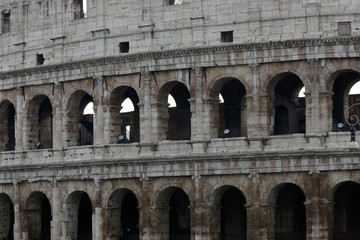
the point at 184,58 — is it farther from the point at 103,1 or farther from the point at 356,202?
the point at 356,202

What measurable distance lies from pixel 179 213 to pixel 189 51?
920 centimetres

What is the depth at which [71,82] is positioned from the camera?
2510 inches

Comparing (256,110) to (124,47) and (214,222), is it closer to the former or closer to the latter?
(214,222)

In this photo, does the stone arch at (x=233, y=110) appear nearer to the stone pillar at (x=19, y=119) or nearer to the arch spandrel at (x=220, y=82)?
the arch spandrel at (x=220, y=82)

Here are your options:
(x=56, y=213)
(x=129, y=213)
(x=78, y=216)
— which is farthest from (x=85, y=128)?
(x=56, y=213)

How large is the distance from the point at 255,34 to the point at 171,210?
36.3 ft

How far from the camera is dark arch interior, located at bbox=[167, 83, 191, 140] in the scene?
210ft

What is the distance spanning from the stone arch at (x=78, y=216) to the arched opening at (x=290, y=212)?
10.3 m

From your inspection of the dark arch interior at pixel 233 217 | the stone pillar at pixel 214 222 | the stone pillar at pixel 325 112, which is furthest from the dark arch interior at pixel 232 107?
the stone pillar at pixel 325 112

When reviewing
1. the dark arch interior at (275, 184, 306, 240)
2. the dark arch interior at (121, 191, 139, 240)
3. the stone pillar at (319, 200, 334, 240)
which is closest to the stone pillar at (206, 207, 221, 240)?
the dark arch interior at (275, 184, 306, 240)

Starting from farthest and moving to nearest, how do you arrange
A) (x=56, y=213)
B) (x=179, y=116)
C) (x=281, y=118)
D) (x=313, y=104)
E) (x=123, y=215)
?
(x=123, y=215)
(x=179, y=116)
(x=56, y=213)
(x=281, y=118)
(x=313, y=104)

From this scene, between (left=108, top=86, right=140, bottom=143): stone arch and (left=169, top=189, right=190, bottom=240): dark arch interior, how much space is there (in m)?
3.76

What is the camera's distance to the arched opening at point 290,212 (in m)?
60.0

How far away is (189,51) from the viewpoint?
194 ft
